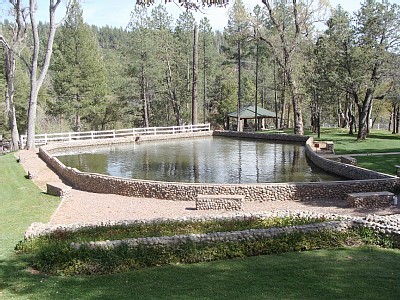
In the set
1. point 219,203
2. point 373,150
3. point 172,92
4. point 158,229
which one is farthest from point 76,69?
point 158,229

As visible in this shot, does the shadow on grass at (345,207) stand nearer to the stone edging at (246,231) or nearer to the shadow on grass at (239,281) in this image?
the stone edging at (246,231)

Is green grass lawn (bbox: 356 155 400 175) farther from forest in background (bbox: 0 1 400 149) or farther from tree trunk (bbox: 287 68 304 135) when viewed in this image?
tree trunk (bbox: 287 68 304 135)

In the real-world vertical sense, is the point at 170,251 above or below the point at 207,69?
below

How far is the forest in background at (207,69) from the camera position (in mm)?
26516

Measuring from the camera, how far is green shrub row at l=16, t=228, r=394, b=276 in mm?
7066

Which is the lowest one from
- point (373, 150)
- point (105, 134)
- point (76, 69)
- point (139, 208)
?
point (139, 208)

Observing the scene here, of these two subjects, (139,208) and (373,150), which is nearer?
(139,208)

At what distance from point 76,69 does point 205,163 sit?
21.6m

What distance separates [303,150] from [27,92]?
2521cm

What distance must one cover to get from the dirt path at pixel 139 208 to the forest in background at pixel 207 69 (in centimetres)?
1495

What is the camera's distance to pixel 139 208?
12844 millimetres

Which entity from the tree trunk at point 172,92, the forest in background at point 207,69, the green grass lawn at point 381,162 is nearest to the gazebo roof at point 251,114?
the forest in background at point 207,69

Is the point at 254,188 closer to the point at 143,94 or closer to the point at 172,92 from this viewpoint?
the point at 143,94

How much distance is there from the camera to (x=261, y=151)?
25.4 m
